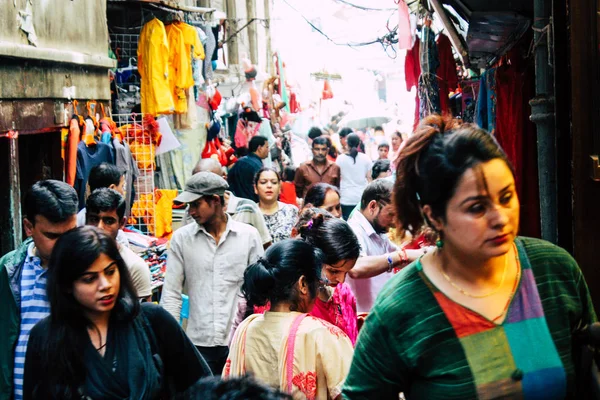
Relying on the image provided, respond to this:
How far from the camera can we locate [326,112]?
3098cm

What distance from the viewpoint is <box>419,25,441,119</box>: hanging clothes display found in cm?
1059

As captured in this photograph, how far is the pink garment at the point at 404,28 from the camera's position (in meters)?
11.7

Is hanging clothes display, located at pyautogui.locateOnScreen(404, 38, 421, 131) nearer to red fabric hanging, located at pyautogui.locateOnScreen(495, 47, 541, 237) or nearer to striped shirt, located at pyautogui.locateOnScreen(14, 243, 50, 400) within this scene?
red fabric hanging, located at pyautogui.locateOnScreen(495, 47, 541, 237)

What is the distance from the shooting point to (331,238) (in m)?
4.96

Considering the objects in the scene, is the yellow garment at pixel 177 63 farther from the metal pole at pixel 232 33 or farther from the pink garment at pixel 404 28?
the metal pole at pixel 232 33

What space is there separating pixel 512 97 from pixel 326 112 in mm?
23880

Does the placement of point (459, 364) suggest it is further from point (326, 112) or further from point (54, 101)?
point (326, 112)

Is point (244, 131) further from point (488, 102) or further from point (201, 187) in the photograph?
point (201, 187)

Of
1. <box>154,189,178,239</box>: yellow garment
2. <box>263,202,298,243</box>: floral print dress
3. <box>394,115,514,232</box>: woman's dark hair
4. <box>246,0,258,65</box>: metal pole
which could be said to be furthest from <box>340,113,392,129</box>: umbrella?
<box>394,115,514,232</box>: woman's dark hair

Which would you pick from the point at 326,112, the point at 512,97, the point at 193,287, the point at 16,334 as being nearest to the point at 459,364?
the point at 16,334

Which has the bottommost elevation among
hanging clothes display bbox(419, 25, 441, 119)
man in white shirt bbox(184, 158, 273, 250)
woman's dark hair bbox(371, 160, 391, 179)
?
man in white shirt bbox(184, 158, 273, 250)

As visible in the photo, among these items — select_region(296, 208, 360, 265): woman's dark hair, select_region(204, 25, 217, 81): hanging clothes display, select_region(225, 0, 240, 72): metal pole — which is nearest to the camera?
select_region(296, 208, 360, 265): woman's dark hair

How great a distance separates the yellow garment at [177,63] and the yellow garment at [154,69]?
0.31m

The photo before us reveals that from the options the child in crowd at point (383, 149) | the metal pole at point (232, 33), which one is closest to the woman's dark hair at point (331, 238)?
the child in crowd at point (383, 149)
